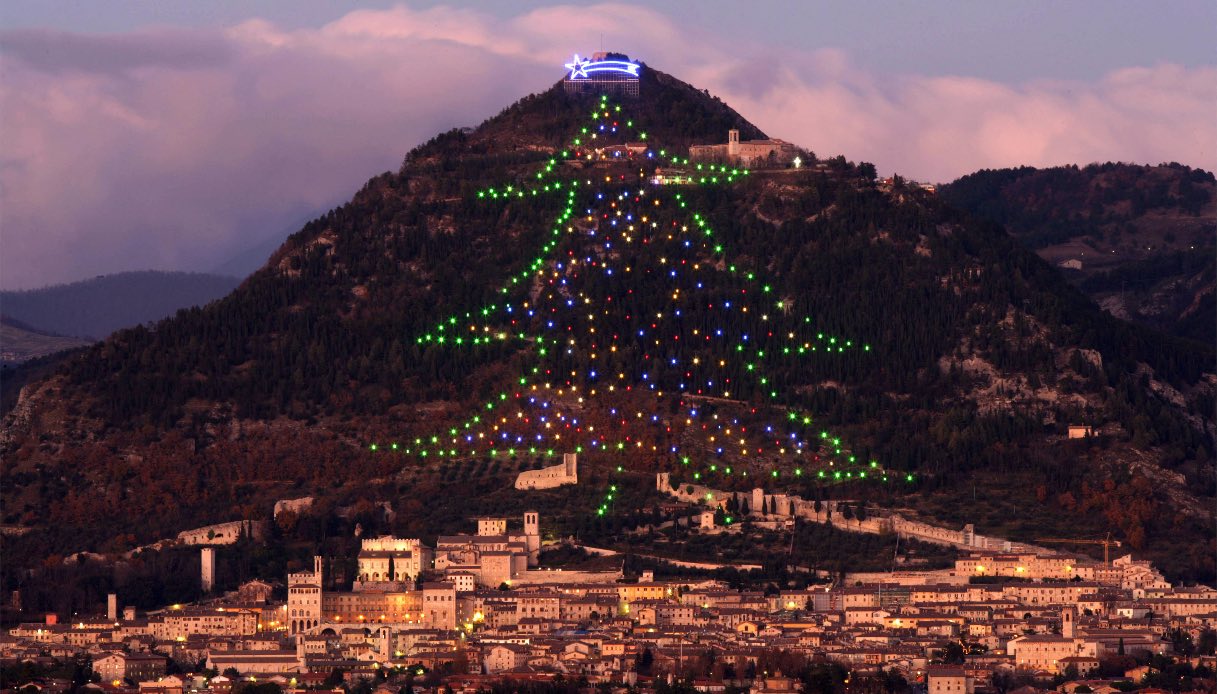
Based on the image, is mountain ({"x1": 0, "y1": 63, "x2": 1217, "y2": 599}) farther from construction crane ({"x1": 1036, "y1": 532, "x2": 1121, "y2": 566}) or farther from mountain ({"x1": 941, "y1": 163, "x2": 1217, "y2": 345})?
mountain ({"x1": 941, "y1": 163, "x2": 1217, "y2": 345})

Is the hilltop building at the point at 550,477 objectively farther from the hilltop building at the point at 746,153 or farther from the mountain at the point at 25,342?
the mountain at the point at 25,342

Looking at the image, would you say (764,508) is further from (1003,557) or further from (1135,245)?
(1135,245)

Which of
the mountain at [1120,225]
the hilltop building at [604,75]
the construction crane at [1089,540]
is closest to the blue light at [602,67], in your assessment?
the hilltop building at [604,75]

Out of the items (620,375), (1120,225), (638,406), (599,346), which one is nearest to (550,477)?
(638,406)

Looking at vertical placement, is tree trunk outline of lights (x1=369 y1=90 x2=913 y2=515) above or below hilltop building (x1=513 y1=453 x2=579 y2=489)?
above

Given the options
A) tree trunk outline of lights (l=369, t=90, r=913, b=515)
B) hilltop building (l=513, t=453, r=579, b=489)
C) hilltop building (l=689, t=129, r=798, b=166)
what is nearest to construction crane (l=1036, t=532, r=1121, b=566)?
tree trunk outline of lights (l=369, t=90, r=913, b=515)
